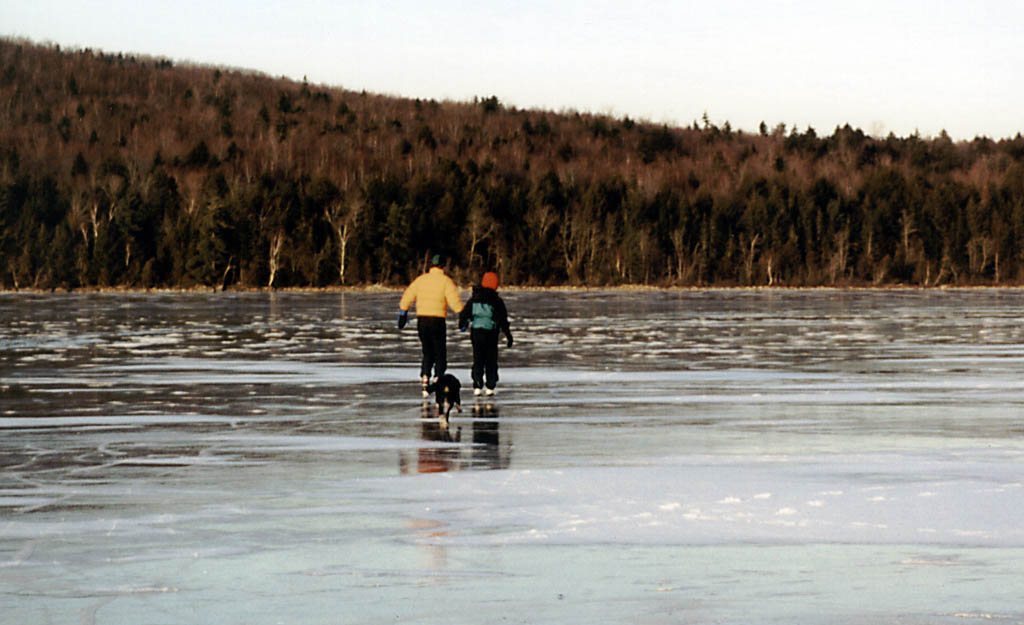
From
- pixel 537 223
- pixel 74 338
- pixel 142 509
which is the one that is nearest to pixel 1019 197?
pixel 537 223

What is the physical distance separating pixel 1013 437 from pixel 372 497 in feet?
23.5

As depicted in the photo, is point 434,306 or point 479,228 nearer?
point 434,306

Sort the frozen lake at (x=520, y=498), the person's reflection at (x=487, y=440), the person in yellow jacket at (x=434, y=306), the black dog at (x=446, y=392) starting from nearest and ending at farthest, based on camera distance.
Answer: the frozen lake at (x=520, y=498) → the person's reflection at (x=487, y=440) → the black dog at (x=446, y=392) → the person in yellow jacket at (x=434, y=306)

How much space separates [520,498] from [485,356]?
938 cm

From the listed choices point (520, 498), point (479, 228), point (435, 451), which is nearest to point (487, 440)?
point (435, 451)

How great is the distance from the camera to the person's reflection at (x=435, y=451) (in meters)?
13.2

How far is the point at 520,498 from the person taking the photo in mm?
11195

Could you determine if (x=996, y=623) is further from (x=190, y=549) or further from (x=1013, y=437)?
(x=1013, y=437)

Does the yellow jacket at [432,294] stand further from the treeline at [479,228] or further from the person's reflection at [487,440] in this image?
the treeline at [479,228]

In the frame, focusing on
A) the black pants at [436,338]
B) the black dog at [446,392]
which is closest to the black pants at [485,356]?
the black pants at [436,338]

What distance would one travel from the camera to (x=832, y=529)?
970cm

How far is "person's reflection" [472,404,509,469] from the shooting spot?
531 inches

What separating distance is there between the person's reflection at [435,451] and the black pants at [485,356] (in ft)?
7.28

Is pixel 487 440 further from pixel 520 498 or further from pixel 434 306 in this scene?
pixel 520 498
